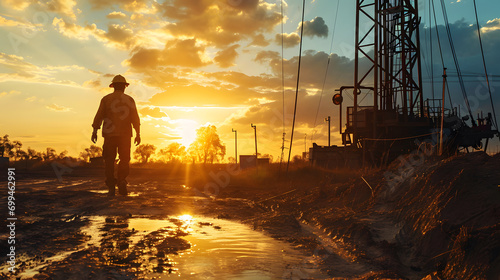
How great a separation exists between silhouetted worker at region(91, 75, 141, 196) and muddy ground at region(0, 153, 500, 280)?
1047 mm

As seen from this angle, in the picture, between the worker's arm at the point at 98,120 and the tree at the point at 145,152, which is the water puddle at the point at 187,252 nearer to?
the worker's arm at the point at 98,120

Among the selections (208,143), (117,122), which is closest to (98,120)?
(117,122)

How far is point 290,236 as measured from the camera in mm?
6270

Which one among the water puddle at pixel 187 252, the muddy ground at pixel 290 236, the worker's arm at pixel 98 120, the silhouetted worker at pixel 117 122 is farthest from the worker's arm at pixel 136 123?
the water puddle at pixel 187 252

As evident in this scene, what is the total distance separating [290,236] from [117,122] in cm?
451

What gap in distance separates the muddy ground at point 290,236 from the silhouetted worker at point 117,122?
105 centimetres

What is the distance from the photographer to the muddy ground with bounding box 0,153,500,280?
12.7 ft

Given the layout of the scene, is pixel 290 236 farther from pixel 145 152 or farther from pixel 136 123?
pixel 145 152

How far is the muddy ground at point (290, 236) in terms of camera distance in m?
3.87

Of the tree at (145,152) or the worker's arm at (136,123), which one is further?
the tree at (145,152)

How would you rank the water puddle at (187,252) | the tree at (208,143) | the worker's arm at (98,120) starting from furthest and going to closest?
the tree at (208,143) → the worker's arm at (98,120) → the water puddle at (187,252)

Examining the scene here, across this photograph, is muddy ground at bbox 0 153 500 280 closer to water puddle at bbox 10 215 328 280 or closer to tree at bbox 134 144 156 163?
water puddle at bbox 10 215 328 280

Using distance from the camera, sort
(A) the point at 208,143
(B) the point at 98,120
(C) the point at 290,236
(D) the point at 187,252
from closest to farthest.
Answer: (D) the point at 187,252
(C) the point at 290,236
(B) the point at 98,120
(A) the point at 208,143

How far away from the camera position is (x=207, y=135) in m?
110
